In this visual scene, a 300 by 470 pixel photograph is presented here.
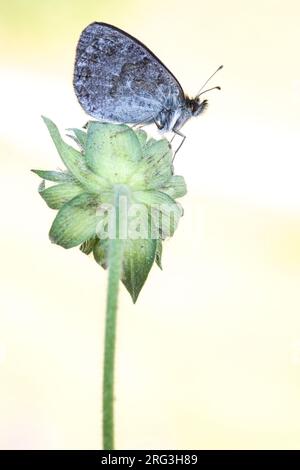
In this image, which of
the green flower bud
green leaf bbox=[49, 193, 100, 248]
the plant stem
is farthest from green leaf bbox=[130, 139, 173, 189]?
the plant stem

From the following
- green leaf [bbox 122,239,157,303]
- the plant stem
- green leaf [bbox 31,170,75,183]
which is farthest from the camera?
green leaf [bbox 31,170,75,183]

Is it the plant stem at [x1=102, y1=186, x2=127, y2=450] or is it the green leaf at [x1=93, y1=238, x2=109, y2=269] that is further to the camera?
the green leaf at [x1=93, y1=238, x2=109, y2=269]

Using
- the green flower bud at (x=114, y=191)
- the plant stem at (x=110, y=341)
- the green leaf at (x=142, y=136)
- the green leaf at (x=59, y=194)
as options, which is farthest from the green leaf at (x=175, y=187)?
the plant stem at (x=110, y=341)

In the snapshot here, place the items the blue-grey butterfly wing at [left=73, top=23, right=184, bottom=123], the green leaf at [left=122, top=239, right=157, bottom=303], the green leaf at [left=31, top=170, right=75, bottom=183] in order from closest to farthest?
the green leaf at [left=122, top=239, right=157, bottom=303] < the green leaf at [left=31, top=170, right=75, bottom=183] < the blue-grey butterfly wing at [left=73, top=23, right=184, bottom=123]

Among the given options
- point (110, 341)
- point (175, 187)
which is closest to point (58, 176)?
point (175, 187)

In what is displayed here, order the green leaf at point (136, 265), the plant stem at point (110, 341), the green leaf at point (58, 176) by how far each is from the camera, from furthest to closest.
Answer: the green leaf at point (58, 176), the green leaf at point (136, 265), the plant stem at point (110, 341)

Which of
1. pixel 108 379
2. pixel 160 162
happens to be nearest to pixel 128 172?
pixel 160 162

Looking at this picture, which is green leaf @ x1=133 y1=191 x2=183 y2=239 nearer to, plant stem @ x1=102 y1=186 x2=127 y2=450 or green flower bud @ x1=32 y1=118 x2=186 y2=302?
green flower bud @ x1=32 y1=118 x2=186 y2=302

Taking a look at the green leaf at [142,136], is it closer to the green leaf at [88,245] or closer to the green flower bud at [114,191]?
the green flower bud at [114,191]

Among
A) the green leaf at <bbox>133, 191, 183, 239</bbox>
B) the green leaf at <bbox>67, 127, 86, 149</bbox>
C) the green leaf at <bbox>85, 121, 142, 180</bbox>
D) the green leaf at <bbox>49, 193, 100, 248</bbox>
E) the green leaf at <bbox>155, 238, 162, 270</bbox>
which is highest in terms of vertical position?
the green leaf at <bbox>67, 127, 86, 149</bbox>
